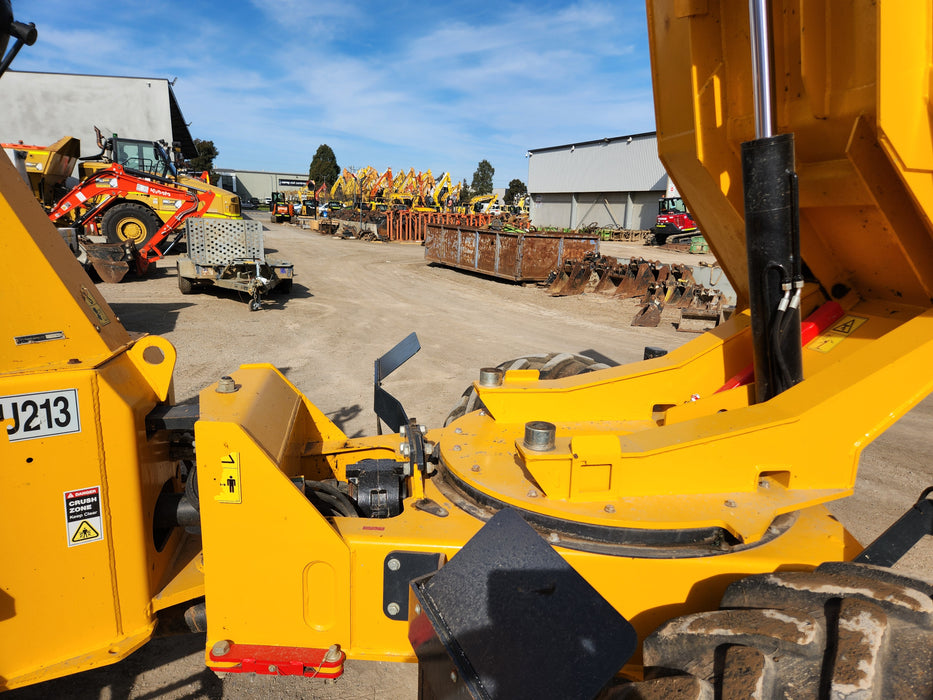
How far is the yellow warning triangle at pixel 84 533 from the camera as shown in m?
1.84

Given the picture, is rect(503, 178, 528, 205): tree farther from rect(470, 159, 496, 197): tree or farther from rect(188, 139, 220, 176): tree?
rect(188, 139, 220, 176): tree

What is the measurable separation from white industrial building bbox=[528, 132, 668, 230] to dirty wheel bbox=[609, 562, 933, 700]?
4262cm

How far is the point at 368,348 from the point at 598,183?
42690mm

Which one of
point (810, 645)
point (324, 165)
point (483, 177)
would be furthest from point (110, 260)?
point (483, 177)

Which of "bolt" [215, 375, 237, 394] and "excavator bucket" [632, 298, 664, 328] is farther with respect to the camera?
"excavator bucket" [632, 298, 664, 328]

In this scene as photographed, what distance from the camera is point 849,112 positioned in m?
1.72

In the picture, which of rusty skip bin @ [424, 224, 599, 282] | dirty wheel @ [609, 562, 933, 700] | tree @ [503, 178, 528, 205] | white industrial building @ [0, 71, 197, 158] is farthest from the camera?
tree @ [503, 178, 528, 205]

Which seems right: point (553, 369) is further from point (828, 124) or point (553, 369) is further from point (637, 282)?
point (637, 282)

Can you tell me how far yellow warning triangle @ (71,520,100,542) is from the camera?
184 centimetres

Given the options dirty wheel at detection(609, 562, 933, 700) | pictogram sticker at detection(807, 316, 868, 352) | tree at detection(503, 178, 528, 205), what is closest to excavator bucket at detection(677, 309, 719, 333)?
pictogram sticker at detection(807, 316, 868, 352)

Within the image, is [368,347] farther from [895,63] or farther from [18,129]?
[18,129]

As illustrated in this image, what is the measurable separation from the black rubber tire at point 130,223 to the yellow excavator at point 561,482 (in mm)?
13955

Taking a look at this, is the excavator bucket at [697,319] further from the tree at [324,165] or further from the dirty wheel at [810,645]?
the tree at [324,165]

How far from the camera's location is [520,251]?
14.6 metres
